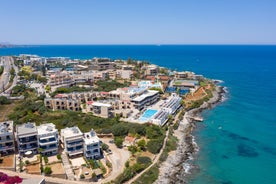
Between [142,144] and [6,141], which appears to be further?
[142,144]

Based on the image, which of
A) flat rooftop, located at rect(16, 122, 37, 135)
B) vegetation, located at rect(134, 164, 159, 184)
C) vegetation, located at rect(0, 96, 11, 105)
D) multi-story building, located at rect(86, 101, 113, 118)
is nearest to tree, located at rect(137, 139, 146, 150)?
vegetation, located at rect(134, 164, 159, 184)

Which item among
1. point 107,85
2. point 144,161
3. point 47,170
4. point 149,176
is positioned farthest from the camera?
point 107,85

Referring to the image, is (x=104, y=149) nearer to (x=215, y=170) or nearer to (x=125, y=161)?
(x=125, y=161)

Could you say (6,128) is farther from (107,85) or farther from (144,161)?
(107,85)

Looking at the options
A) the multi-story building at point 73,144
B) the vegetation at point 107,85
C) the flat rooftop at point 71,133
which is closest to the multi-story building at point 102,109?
the flat rooftop at point 71,133

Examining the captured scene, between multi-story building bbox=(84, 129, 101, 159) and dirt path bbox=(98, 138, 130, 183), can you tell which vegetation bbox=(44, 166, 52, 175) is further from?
dirt path bbox=(98, 138, 130, 183)

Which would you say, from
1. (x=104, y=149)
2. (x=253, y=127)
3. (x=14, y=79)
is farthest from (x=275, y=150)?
(x=14, y=79)

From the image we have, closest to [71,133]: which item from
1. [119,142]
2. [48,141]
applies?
[48,141]

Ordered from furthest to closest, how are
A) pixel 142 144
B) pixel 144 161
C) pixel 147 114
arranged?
pixel 147 114, pixel 142 144, pixel 144 161
